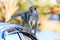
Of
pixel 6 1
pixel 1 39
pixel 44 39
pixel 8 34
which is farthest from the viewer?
pixel 6 1

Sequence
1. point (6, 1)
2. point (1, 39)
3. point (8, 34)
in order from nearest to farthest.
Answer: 1. point (1, 39)
2. point (8, 34)
3. point (6, 1)

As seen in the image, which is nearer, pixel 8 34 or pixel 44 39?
pixel 8 34

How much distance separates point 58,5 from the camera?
4473 millimetres

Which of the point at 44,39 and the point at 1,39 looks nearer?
the point at 1,39

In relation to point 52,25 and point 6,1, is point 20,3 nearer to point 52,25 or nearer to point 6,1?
point 6,1

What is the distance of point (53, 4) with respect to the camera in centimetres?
451

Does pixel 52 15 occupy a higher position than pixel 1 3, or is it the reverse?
pixel 1 3

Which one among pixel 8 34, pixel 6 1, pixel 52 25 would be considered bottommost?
pixel 52 25

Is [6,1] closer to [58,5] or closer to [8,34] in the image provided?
[58,5]

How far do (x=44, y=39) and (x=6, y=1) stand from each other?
1.33 meters

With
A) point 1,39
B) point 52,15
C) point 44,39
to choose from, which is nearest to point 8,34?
point 1,39

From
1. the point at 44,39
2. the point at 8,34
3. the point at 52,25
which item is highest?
Result: the point at 8,34

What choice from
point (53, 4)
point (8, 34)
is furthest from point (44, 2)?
point (8, 34)

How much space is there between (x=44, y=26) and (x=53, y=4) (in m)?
0.58
